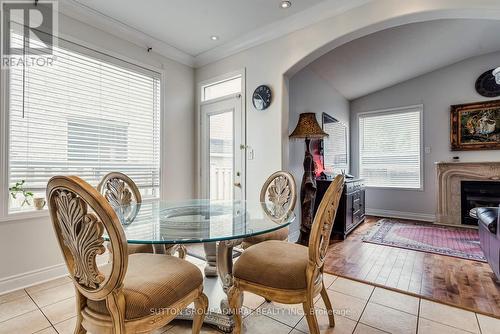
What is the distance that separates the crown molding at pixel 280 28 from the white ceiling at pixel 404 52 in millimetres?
971

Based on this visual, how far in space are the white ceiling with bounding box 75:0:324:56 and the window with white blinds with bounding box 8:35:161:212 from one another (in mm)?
486

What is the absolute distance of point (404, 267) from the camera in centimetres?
269

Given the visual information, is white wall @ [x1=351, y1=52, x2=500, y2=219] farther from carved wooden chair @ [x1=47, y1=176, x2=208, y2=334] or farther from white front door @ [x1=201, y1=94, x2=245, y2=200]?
carved wooden chair @ [x1=47, y1=176, x2=208, y2=334]

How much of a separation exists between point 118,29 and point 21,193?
198cm

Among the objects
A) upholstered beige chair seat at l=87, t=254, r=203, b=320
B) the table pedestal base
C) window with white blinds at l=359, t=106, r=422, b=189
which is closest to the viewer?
upholstered beige chair seat at l=87, t=254, r=203, b=320

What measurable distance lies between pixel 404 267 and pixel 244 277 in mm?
2133

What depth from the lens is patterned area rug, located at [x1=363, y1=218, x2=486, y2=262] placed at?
10.6 feet

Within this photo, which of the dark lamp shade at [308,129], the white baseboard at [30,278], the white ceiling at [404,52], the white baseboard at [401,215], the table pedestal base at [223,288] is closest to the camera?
the table pedestal base at [223,288]

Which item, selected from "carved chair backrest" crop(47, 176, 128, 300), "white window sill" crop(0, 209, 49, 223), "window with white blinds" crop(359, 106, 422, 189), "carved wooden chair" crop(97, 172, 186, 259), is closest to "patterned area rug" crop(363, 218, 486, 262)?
"window with white blinds" crop(359, 106, 422, 189)

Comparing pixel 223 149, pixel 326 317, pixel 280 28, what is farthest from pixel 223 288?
Answer: pixel 280 28

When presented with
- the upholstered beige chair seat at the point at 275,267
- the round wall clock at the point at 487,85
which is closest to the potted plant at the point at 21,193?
the upholstered beige chair seat at the point at 275,267

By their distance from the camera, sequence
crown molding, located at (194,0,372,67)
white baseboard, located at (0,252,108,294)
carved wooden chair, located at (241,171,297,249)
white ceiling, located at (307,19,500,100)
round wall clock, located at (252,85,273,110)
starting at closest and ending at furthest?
carved wooden chair, located at (241,171,297,249)
white baseboard, located at (0,252,108,294)
crown molding, located at (194,0,372,67)
round wall clock, located at (252,85,273,110)
white ceiling, located at (307,19,500,100)

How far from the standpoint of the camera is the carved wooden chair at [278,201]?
80.5 inches

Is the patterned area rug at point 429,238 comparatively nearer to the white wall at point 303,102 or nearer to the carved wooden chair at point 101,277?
the white wall at point 303,102
